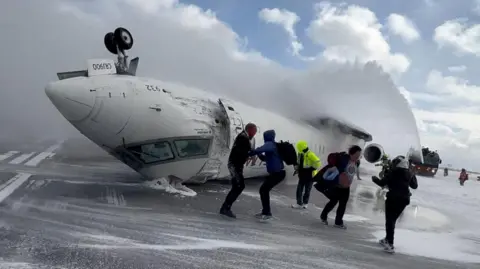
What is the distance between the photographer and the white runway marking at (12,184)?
772cm

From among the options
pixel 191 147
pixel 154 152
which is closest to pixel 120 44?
pixel 154 152

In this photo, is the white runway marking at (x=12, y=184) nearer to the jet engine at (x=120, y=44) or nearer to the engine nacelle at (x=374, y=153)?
the jet engine at (x=120, y=44)

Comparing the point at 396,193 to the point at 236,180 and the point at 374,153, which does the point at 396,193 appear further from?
the point at 374,153

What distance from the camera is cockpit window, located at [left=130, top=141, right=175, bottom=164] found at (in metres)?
9.16

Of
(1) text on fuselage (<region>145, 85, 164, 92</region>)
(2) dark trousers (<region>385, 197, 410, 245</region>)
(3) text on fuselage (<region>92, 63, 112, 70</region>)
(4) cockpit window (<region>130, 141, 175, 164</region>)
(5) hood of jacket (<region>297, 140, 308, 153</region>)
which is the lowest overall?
(2) dark trousers (<region>385, 197, 410, 245</region>)

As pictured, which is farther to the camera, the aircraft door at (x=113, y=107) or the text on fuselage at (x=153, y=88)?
the text on fuselage at (x=153, y=88)

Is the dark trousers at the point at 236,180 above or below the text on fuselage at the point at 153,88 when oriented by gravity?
below

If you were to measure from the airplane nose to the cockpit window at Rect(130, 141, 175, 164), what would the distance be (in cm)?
147

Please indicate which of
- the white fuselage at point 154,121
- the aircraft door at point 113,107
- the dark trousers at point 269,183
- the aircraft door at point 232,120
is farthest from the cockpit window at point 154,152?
the dark trousers at point 269,183

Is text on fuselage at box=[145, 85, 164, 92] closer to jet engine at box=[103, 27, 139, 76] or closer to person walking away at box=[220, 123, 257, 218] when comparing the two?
jet engine at box=[103, 27, 139, 76]

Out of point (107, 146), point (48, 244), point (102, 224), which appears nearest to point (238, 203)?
point (107, 146)

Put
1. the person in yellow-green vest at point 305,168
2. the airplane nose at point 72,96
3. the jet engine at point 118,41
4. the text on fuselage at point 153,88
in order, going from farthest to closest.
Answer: the jet engine at point 118,41 → the person in yellow-green vest at point 305,168 → the text on fuselage at point 153,88 → the airplane nose at point 72,96

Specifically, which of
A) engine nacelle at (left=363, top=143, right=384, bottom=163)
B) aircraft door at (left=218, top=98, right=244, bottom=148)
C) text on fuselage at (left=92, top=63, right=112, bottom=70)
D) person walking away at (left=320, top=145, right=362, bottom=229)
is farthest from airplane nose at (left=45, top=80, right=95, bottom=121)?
engine nacelle at (left=363, top=143, right=384, bottom=163)

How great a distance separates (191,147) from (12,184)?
4.04 metres
